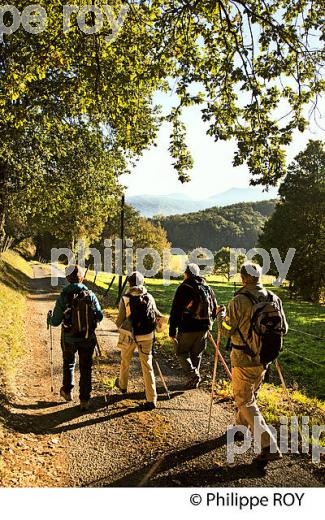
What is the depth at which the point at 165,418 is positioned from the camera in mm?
7305

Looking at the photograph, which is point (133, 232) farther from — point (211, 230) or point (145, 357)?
point (211, 230)

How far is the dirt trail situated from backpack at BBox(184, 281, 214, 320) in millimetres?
1777

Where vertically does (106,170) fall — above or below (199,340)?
above

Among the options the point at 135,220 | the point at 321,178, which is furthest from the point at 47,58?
the point at 135,220

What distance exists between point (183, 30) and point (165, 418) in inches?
275

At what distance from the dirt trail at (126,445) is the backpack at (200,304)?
1.78m

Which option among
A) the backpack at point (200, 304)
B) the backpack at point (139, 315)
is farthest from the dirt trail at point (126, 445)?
the backpack at point (200, 304)

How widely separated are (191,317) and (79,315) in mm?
2463

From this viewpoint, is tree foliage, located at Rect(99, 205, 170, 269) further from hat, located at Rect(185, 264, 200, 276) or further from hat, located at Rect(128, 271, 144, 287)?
hat, located at Rect(128, 271, 144, 287)

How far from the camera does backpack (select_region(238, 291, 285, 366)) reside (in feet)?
18.7

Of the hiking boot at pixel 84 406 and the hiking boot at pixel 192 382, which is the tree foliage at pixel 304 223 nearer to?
the hiking boot at pixel 192 382

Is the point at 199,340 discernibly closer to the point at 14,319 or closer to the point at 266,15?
the point at 266,15
